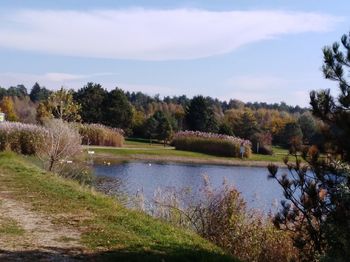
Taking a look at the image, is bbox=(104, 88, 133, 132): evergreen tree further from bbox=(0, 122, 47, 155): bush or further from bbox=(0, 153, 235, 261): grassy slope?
bbox=(0, 153, 235, 261): grassy slope

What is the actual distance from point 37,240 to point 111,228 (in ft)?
4.83

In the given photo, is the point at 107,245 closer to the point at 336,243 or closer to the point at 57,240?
the point at 57,240

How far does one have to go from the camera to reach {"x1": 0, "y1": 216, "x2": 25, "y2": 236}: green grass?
9234 millimetres

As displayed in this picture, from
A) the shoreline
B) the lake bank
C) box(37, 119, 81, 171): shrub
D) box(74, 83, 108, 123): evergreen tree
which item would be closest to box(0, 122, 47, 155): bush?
box(37, 119, 81, 171): shrub

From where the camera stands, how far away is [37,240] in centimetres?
889

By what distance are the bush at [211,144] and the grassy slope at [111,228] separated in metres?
45.9

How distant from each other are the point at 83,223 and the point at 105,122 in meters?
64.0

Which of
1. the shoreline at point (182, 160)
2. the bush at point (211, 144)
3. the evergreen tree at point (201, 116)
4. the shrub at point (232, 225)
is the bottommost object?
the shoreline at point (182, 160)

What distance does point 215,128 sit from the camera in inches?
3275

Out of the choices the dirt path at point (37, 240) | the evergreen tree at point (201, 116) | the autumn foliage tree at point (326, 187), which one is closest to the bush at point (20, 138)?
Result: the dirt path at point (37, 240)

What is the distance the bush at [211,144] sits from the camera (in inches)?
2391

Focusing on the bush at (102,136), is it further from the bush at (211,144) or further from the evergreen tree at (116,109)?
the evergreen tree at (116,109)

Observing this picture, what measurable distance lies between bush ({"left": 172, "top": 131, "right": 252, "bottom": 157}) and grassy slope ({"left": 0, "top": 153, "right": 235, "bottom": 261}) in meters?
45.9

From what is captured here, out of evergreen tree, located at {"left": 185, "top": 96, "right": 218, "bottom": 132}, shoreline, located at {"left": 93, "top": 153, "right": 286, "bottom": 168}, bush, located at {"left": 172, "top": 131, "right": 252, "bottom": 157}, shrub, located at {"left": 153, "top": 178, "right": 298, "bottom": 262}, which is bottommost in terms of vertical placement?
shoreline, located at {"left": 93, "top": 153, "right": 286, "bottom": 168}
